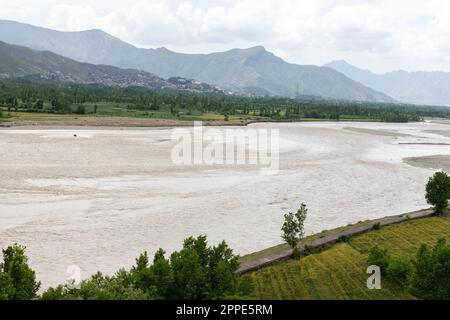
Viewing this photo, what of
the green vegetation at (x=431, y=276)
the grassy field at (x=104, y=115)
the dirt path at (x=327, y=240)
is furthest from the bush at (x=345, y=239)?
the grassy field at (x=104, y=115)

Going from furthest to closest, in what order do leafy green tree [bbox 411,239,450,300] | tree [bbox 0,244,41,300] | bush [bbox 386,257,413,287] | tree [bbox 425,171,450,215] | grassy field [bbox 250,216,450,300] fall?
tree [bbox 425,171,450,215], bush [bbox 386,257,413,287], grassy field [bbox 250,216,450,300], leafy green tree [bbox 411,239,450,300], tree [bbox 0,244,41,300]

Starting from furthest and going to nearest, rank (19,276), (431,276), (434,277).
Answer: (431,276) → (434,277) → (19,276)

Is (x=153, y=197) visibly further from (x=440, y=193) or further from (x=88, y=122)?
(x=88, y=122)

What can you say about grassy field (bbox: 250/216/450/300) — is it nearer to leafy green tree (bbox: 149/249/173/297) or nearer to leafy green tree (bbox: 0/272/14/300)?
leafy green tree (bbox: 149/249/173/297)

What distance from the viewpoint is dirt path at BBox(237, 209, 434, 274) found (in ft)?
115

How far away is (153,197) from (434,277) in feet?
126

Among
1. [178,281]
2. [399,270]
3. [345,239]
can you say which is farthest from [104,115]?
[178,281]

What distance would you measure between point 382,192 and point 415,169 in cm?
2619

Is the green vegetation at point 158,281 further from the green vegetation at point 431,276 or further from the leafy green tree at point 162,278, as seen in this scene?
the green vegetation at point 431,276

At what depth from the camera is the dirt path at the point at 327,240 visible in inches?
1384

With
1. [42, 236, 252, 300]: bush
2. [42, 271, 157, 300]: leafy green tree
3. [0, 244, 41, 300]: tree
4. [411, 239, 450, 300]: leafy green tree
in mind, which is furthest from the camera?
[411, 239, 450, 300]: leafy green tree

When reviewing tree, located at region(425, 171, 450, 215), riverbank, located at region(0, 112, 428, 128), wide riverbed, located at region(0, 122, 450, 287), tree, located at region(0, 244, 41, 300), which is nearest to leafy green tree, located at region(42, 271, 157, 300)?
tree, located at region(0, 244, 41, 300)

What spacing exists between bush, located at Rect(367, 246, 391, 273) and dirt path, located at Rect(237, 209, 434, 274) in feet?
17.3

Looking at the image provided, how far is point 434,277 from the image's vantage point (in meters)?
27.8
